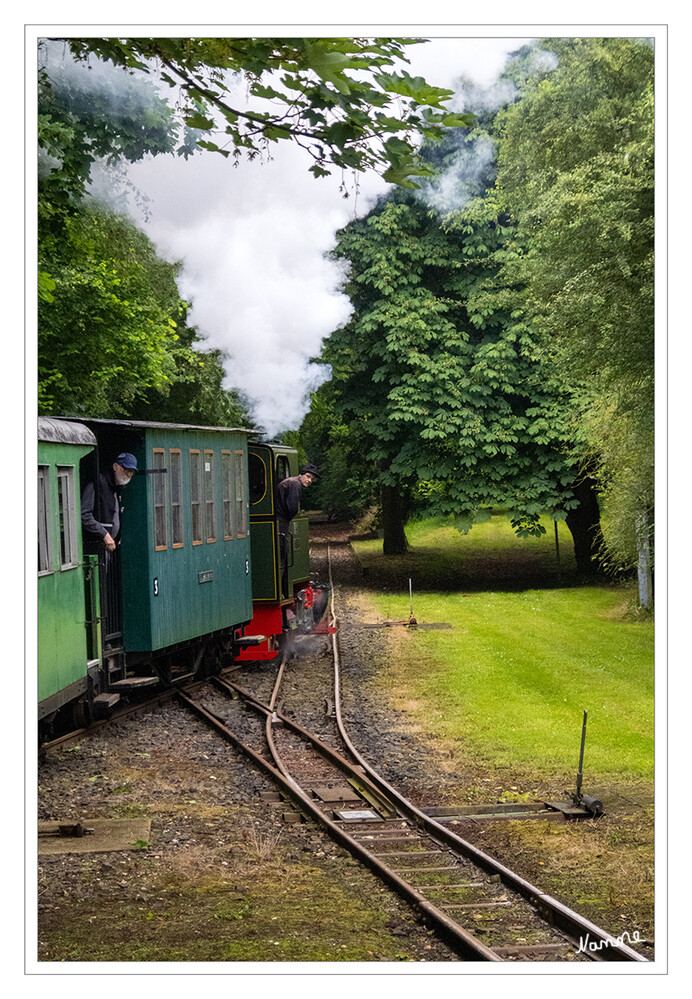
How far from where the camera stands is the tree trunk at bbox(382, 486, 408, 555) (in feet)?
Result: 25.0

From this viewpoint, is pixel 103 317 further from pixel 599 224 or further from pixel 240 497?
pixel 240 497

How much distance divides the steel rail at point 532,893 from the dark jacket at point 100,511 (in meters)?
2.54

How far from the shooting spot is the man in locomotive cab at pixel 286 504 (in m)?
10.0

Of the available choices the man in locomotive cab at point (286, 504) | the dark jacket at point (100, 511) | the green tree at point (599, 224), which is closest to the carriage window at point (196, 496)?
the dark jacket at point (100, 511)

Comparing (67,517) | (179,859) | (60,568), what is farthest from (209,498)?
(179,859)

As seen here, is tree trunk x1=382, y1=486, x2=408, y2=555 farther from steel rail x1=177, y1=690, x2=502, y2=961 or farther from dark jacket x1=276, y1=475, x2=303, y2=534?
dark jacket x1=276, y1=475, x2=303, y2=534

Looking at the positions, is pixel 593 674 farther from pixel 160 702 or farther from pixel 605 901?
pixel 160 702

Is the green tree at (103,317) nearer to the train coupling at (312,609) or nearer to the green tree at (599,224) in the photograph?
the green tree at (599,224)

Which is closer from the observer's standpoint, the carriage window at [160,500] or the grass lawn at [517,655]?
the grass lawn at [517,655]

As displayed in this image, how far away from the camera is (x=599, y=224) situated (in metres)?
5.46

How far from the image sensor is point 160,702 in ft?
28.7

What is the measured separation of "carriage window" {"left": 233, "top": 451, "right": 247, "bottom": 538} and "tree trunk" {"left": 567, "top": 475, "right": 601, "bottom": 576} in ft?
11.4

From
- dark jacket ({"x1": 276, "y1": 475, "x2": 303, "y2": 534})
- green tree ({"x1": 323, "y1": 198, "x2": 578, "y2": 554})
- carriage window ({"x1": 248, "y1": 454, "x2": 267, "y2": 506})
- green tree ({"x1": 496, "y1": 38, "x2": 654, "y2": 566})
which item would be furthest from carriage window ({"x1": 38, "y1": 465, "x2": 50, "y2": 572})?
carriage window ({"x1": 248, "y1": 454, "x2": 267, "y2": 506})
